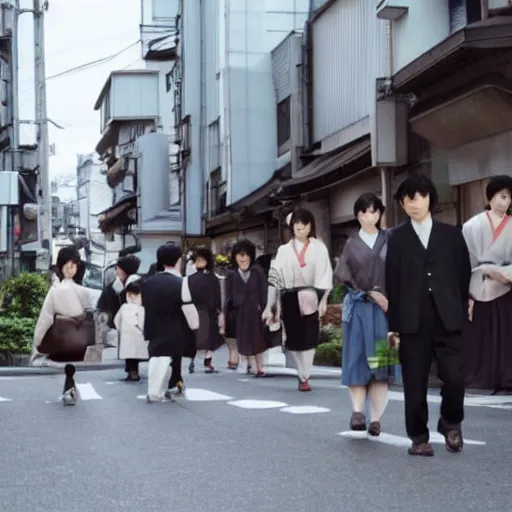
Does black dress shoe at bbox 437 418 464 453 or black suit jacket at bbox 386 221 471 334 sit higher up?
black suit jacket at bbox 386 221 471 334

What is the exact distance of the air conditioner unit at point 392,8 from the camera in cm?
1956

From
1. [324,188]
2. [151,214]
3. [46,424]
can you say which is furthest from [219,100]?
[46,424]

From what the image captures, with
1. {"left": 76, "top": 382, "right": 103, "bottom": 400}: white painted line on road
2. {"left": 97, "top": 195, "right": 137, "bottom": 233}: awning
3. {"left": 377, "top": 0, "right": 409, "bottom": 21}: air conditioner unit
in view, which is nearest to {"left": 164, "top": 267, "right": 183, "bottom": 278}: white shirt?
{"left": 76, "top": 382, "right": 103, "bottom": 400}: white painted line on road

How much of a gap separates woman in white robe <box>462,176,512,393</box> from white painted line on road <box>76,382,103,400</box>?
490 centimetres

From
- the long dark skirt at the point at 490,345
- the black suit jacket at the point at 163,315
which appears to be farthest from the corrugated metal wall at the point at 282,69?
the long dark skirt at the point at 490,345

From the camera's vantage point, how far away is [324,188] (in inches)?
1035

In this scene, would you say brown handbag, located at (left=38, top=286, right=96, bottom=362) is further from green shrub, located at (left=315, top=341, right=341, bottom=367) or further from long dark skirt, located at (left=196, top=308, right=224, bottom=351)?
green shrub, located at (left=315, top=341, right=341, bottom=367)

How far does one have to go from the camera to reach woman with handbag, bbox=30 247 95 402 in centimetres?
1258

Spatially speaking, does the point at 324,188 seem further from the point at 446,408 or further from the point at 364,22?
the point at 446,408

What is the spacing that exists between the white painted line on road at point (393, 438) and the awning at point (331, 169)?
1318cm

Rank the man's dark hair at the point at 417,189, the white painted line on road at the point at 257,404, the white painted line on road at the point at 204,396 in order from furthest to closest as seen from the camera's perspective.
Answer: the white painted line on road at the point at 204,396, the white painted line on road at the point at 257,404, the man's dark hair at the point at 417,189

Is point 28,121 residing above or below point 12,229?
above

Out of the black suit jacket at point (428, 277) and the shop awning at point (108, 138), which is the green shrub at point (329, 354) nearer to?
the black suit jacket at point (428, 277)

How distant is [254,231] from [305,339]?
71.3 feet
